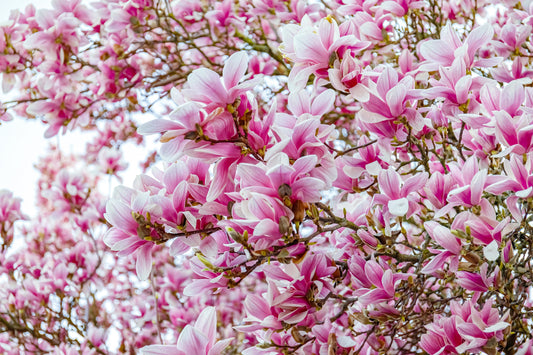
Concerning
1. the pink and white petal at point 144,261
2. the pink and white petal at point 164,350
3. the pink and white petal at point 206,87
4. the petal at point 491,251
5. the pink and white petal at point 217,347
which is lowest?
the pink and white petal at point 217,347

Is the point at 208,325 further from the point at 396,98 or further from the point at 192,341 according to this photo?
the point at 396,98

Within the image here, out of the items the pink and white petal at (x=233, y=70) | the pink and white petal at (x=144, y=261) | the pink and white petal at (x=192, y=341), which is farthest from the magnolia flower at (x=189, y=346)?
the pink and white petal at (x=233, y=70)

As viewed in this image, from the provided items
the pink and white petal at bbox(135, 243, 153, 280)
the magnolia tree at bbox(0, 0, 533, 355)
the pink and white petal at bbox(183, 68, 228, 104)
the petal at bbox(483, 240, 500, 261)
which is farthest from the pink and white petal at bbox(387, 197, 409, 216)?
the pink and white petal at bbox(135, 243, 153, 280)

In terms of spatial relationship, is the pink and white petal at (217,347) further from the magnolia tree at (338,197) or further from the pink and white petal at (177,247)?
the pink and white petal at (177,247)

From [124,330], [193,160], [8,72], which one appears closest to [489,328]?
[193,160]

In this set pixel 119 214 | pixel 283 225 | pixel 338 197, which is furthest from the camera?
pixel 338 197

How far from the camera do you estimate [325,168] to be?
1117mm

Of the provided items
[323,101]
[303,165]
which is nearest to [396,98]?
[323,101]

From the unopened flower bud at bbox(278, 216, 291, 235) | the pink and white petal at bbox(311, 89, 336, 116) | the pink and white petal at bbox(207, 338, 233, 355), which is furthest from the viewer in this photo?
the pink and white petal at bbox(311, 89, 336, 116)

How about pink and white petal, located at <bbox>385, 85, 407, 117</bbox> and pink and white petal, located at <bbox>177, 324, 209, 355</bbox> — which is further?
pink and white petal, located at <bbox>385, 85, 407, 117</bbox>

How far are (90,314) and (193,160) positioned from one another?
205 cm

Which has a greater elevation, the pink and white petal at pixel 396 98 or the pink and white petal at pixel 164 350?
the pink and white petal at pixel 396 98

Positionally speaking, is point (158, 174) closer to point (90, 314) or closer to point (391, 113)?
point (391, 113)

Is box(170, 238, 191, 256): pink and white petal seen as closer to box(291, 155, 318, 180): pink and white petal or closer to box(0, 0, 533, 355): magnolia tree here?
box(0, 0, 533, 355): magnolia tree
